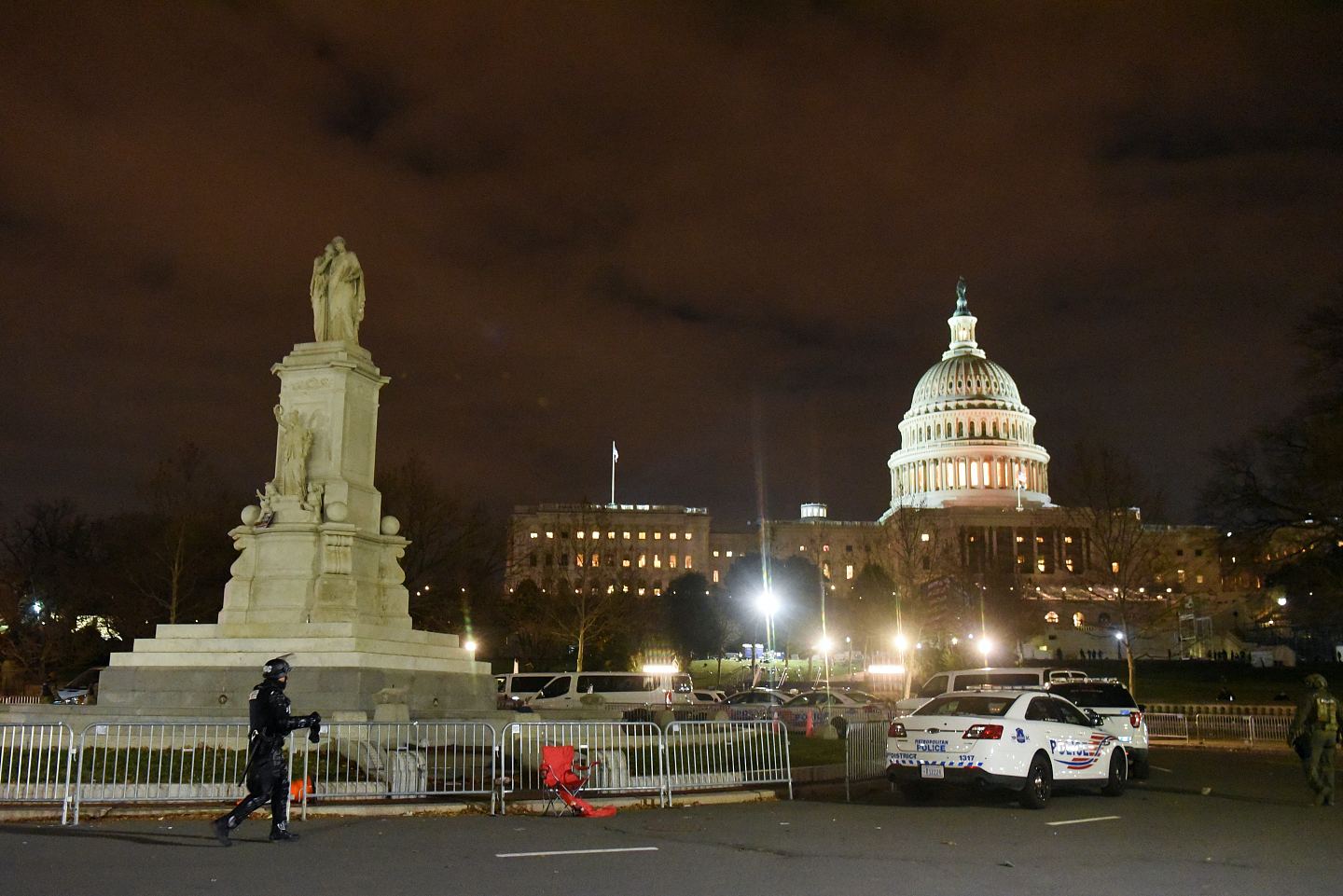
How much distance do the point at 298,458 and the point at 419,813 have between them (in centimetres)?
960

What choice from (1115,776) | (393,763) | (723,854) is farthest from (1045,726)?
(393,763)

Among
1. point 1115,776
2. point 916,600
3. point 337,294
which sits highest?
point 337,294

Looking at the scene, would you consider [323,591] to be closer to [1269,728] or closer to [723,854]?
[723,854]

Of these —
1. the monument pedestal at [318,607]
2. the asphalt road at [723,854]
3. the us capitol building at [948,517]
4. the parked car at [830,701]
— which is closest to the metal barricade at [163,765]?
the asphalt road at [723,854]

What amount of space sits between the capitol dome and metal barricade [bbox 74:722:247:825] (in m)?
144

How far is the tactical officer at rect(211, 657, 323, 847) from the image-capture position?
38.5 feet

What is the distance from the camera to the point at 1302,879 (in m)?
10.8

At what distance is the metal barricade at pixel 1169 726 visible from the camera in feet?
126

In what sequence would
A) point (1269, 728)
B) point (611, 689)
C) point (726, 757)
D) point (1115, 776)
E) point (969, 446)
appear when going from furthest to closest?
point (969, 446)
point (1269, 728)
point (611, 689)
point (1115, 776)
point (726, 757)

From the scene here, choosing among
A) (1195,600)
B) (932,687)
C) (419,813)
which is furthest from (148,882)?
(1195,600)

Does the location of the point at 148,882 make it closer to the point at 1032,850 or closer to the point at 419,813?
the point at 419,813

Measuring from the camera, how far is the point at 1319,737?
56.4 feet

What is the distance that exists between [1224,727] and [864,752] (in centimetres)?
2217

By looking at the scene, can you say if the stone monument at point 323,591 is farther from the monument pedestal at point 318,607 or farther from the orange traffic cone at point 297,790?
the orange traffic cone at point 297,790
